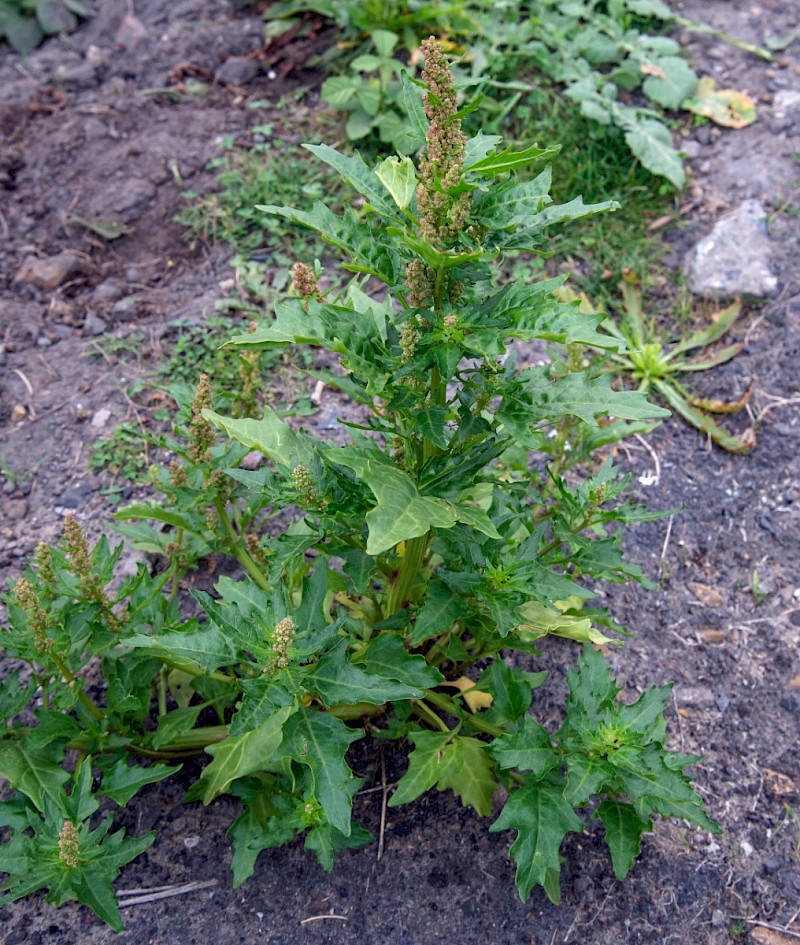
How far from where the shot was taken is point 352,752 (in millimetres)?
2791

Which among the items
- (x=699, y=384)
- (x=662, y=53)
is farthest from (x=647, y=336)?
(x=662, y=53)

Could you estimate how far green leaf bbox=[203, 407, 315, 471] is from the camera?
230 cm

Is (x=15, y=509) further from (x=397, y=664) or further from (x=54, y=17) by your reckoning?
(x=54, y=17)

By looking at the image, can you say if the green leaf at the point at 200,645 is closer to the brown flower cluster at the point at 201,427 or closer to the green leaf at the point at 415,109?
the brown flower cluster at the point at 201,427

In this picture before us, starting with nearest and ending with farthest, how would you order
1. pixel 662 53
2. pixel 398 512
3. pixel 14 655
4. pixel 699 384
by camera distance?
pixel 398 512
pixel 14 655
pixel 699 384
pixel 662 53

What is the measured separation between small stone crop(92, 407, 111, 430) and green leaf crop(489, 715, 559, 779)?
2.20 meters

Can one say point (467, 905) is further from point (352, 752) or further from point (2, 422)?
point (2, 422)

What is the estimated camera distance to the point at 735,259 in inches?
166

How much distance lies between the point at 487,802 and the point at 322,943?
0.59m

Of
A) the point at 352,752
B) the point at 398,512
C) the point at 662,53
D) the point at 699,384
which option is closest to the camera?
the point at 398,512

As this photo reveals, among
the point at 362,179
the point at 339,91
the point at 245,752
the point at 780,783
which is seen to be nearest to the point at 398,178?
the point at 362,179

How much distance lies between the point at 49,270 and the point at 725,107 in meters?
3.61

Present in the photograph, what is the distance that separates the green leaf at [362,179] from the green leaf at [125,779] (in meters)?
1.51

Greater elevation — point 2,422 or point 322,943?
point 2,422
